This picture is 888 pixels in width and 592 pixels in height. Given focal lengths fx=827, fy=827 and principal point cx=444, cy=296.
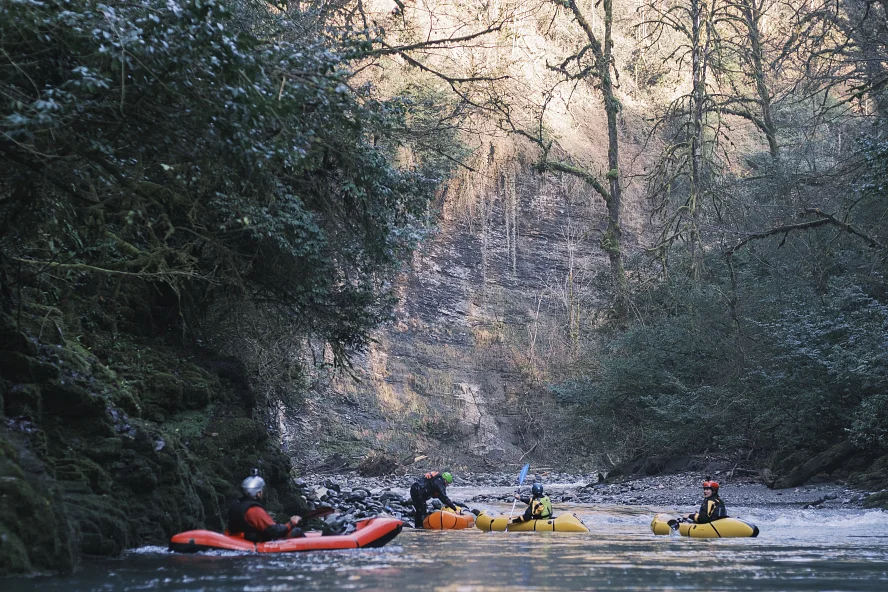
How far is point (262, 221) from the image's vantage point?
11414 millimetres

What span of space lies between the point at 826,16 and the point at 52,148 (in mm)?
14907

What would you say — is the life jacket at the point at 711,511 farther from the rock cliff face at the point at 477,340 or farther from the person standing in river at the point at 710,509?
the rock cliff face at the point at 477,340

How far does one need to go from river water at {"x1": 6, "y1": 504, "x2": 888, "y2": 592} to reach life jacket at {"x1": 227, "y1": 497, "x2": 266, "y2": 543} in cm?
36

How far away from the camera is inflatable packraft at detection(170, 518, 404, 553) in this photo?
7867 millimetres

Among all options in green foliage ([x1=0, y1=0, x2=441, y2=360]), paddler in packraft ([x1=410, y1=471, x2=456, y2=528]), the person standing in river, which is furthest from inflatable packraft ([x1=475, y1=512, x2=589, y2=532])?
green foliage ([x1=0, y1=0, x2=441, y2=360])

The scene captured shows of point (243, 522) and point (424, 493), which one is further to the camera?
point (424, 493)

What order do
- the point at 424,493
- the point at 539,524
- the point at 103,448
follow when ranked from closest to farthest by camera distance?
the point at 103,448, the point at 539,524, the point at 424,493

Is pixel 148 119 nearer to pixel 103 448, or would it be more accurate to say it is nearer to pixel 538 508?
pixel 103 448

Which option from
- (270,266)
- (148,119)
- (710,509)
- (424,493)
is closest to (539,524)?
(424,493)

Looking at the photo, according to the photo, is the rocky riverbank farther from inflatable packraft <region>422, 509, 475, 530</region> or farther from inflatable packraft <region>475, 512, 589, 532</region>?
inflatable packraft <region>475, 512, 589, 532</region>

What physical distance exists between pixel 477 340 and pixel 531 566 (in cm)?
3211

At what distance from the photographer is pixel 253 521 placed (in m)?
8.34

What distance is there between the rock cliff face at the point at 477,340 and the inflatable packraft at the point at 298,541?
70.9ft

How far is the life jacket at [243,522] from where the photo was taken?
8.33 m
